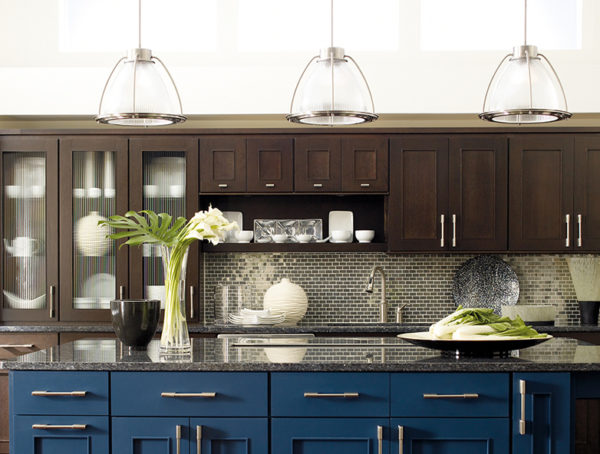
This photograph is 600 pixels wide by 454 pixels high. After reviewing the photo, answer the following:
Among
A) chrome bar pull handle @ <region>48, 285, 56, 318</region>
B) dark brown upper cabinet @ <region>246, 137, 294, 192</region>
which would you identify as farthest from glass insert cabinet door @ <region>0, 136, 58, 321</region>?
dark brown upper cabinet @ <region>246, 137, 294, 192</region>

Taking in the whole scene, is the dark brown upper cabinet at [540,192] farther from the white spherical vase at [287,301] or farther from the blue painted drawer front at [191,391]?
the blue painted drawer front at [191,391]

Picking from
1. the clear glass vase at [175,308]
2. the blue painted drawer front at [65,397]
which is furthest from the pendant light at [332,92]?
the blue painted drawer front at [65,397]

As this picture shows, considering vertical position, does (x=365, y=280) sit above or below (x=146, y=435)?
above

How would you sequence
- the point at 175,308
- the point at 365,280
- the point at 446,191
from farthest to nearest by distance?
1. the point at 365,280
2. the point at 446,191
3. the point at 175,308

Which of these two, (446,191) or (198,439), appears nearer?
(198,439)

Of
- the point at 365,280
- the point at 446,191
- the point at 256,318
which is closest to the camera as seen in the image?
the point at 256,318

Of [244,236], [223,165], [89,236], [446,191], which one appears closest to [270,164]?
[223,165]

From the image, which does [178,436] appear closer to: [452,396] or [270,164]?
[452,396]

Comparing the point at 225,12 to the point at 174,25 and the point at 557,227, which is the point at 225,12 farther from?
the point at 557,227

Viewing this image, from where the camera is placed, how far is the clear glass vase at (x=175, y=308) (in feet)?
11.1

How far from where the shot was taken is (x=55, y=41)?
590 cm

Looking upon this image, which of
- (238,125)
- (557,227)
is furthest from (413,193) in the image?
(238,125)

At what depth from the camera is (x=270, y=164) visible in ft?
18.6

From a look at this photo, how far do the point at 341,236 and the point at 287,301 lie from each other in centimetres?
61
